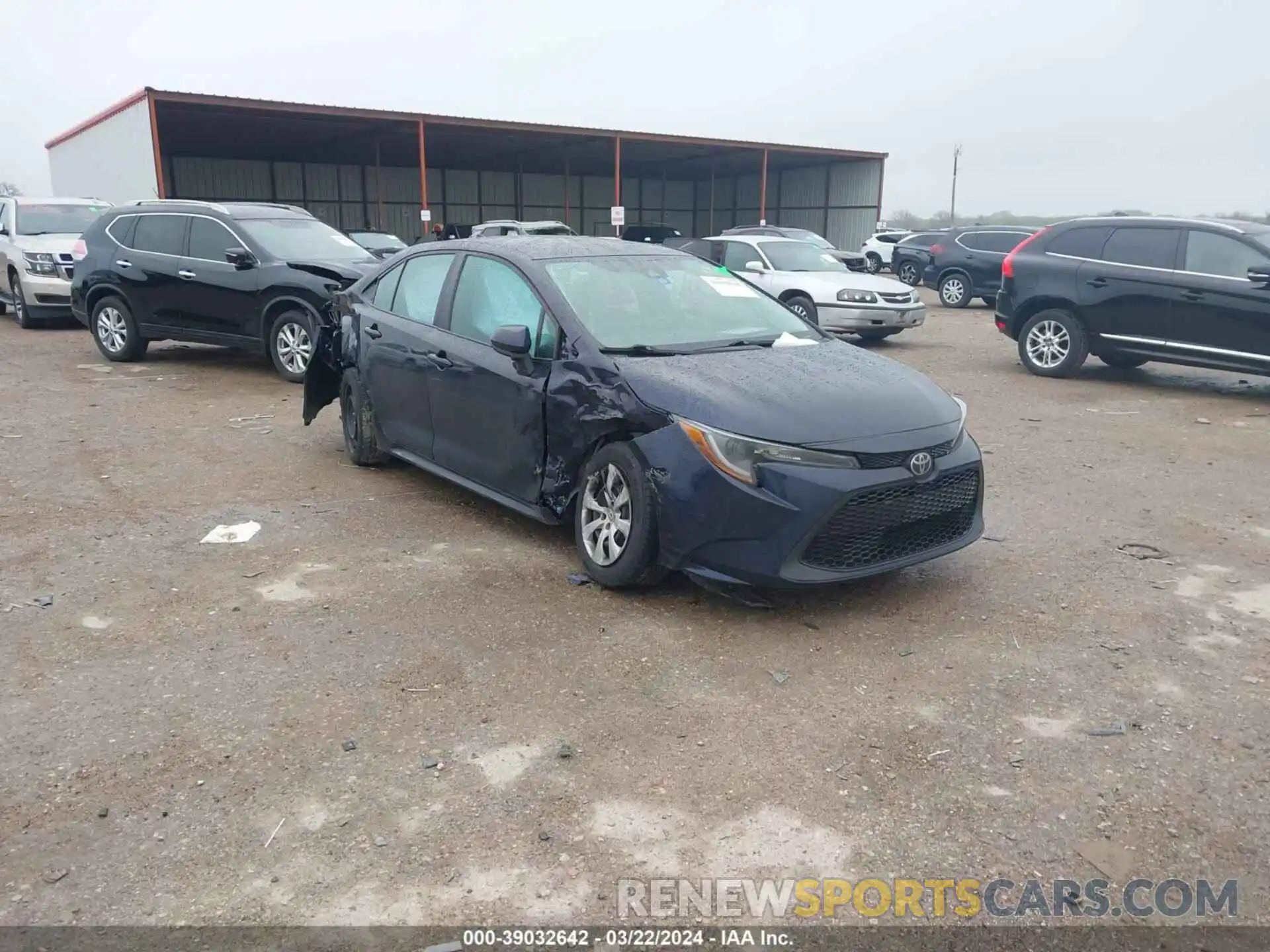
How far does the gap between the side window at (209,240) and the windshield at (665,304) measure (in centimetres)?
647

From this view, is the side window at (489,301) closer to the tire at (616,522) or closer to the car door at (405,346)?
the car door at (405,346)

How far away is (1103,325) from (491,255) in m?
7.59

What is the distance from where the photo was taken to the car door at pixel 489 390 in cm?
521

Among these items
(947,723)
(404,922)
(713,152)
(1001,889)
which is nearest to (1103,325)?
(947,723)

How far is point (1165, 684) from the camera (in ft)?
13.0

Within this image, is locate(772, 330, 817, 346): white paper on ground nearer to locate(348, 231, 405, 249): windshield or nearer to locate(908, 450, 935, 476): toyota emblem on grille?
locate(908, 450, 935, 476): toyota emblem on grille

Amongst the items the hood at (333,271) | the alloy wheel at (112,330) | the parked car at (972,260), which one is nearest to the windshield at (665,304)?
the hood at (333,271)

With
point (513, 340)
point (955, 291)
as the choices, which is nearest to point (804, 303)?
point (955, 291)

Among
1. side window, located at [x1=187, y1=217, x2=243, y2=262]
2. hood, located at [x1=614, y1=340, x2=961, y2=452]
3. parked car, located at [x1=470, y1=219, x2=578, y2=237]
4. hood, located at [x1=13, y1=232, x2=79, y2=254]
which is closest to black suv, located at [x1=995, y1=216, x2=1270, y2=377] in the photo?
hood, located at [x1=614, y1=340, x2=961, y2=452]

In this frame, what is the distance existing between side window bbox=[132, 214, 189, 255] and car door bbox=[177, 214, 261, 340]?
0.14 m

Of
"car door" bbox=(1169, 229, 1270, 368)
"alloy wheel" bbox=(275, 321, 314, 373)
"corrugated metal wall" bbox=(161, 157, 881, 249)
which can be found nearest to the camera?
"car door" bbox=(1169, 229, 1270, 368)

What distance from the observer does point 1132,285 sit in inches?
412

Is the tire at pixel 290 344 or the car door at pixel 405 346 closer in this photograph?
the car door at pixel 405 346

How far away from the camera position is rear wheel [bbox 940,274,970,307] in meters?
20.7
